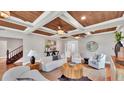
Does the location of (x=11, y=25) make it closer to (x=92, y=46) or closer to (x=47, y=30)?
(x=47, y=30)

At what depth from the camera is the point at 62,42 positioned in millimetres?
1856

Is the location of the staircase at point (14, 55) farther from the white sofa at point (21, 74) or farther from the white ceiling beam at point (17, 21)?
the white ceiling beam at point (17, 21)

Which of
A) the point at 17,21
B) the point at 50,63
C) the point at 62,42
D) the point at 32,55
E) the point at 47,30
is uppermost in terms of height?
the point at 17,21

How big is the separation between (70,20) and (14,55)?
1.05 m

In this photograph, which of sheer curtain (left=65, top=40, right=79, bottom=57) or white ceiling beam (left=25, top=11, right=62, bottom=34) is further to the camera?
sheer curtain (left=65, top=40, right=79, bottom=57)

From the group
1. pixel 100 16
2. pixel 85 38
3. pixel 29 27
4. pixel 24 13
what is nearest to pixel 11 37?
pixel 29 27

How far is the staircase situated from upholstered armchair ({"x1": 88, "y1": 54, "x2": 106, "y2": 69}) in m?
1.14

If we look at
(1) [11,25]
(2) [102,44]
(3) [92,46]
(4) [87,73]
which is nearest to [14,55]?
(1) [11,25]

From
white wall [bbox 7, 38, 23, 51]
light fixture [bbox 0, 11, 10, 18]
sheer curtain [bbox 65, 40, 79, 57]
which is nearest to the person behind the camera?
light fixture [bbox 0, 11, 10, 18]

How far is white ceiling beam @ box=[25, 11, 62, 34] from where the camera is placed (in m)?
1.59

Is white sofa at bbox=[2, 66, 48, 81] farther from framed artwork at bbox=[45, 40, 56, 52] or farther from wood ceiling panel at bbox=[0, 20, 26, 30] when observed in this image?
wood ceiling panel at bbox=[0, 20, 26, 30]

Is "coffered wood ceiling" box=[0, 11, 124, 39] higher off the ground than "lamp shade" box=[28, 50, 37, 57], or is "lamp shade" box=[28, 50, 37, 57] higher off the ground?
"coffered wood ceiling" box=[0, 11, 124, 39]

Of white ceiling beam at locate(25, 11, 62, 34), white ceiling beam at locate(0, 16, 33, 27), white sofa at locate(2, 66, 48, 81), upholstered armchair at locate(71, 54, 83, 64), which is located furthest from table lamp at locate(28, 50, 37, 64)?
upholstered armchair at locate(71, 54, 83, 64)
